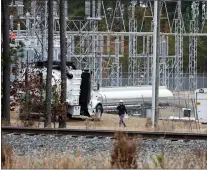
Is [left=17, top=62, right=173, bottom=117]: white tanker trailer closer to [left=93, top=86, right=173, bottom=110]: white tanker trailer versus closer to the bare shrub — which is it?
[left=93, top=86, right=173, bottom=110]: white tanker trailer

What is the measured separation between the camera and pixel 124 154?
446 inches

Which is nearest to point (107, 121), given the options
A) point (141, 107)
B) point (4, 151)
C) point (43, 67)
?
point (43, 67)

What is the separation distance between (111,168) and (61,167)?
0.90 meters

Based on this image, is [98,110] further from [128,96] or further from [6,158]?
[6,158]

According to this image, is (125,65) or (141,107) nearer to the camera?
(141,107)

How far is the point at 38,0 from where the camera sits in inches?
1577

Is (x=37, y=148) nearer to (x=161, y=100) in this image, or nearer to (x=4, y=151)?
(x=4, y=151)

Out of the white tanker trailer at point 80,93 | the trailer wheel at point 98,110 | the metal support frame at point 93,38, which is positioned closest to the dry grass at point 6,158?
the white tanker trailer at point 80,93

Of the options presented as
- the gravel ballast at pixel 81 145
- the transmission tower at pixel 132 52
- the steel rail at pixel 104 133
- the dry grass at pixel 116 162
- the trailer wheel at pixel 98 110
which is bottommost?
the trailer wheel at pixel 98 110

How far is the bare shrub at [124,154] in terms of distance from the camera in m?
11.1

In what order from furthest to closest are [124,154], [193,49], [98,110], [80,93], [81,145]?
[193,49]
[98,110]
[80,93]
[81,145]
[124,154]

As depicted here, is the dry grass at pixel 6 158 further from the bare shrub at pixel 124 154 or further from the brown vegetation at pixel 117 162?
the bare shrub at pixel 124 154

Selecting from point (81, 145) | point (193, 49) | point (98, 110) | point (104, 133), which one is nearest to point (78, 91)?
point (98, 110)

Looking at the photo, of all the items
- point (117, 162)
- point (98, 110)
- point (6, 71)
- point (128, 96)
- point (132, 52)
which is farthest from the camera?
point (132, 52)
